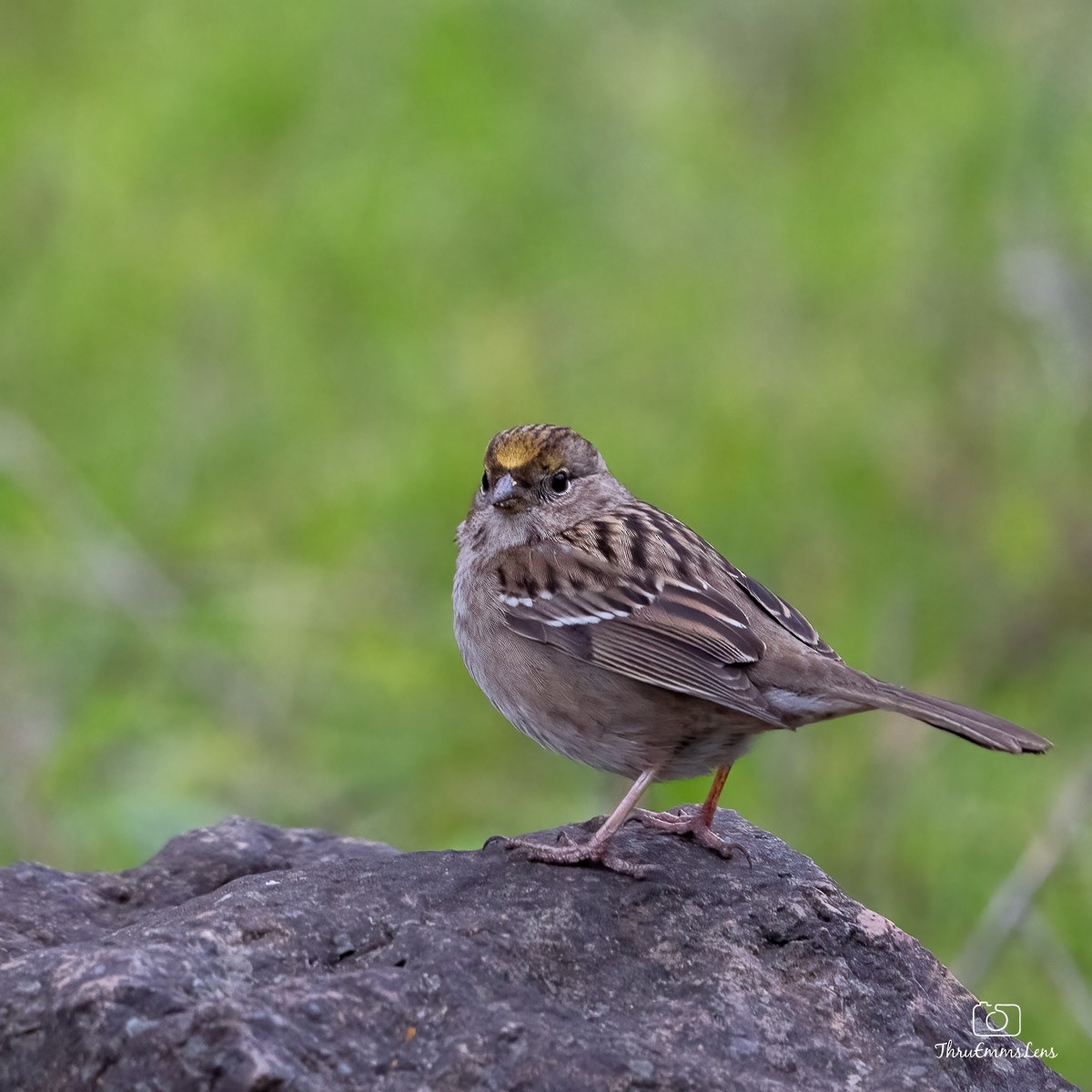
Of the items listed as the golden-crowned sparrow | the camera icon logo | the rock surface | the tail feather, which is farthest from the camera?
the golden-crowned sparrow

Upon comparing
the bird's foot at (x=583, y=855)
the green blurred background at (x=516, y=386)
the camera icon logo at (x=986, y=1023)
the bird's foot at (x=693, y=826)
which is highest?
the green blurred background at (x=516, y=386)

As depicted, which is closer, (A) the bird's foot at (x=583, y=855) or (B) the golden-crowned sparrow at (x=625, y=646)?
(A) the bird's foot at (x=583, y=855)

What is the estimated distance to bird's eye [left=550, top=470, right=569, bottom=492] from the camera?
18.5 ft

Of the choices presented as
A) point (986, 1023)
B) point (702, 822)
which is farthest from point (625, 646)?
point (986, 1023)

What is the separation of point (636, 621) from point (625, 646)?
0.49 ft

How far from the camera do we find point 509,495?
18.0 ft

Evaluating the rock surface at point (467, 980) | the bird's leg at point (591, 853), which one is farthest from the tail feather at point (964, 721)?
the bird's leg at point (591, 853)

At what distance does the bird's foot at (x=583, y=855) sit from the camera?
4.43 meters

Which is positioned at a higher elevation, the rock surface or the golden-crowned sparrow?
the golden-crowned sparrow

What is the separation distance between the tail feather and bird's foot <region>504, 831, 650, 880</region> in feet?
2.45

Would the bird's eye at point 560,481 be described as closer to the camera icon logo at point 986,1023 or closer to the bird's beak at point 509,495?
the bird's beak at point 509,495

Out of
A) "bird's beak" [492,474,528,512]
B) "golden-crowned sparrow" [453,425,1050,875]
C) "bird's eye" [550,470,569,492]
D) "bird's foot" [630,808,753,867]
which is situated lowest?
"bird's foot" [630,808,753,867]

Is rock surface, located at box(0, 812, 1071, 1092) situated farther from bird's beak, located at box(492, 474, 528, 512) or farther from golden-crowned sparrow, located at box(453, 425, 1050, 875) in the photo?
bird's beak, located at box(492, 474, 528, 512)

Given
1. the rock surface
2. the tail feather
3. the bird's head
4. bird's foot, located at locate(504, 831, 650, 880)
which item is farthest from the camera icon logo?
the bird's head
